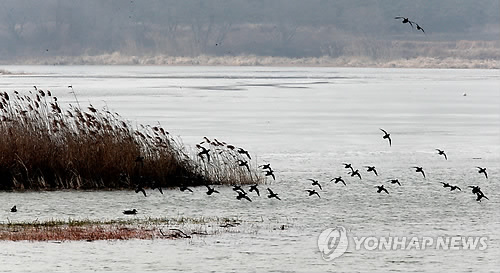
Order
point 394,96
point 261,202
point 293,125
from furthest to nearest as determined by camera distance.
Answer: point 394,96 < point 293,125 < point 261,202

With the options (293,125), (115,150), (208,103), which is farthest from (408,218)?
(208,103)

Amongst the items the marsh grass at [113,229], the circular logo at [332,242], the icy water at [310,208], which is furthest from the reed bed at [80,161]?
the circular logo at [332,242]

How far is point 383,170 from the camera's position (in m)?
23.6

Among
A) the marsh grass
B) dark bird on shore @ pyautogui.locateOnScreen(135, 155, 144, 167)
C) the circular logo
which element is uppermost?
dark bird on shore @ pyautogui.locateOnScreen(135, 155, 144, 167)

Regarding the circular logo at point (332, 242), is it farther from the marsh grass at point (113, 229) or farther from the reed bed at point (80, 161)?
the reed bed at point (80, 161)

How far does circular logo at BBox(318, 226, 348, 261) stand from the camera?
12672 millimetres

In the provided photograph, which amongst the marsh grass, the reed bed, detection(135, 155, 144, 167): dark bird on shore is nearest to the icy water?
the marsh grass

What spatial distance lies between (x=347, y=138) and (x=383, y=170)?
8.98 metres

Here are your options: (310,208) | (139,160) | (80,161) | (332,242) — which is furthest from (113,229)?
(80,161)

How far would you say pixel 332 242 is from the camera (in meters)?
13.6

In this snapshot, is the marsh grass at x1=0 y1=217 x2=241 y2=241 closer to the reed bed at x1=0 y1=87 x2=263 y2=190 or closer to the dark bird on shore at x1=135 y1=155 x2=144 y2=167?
the dark bird on shore at x1=135 y1=155 x2=144 y2=167

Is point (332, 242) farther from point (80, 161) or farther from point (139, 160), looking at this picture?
point (80, 161)

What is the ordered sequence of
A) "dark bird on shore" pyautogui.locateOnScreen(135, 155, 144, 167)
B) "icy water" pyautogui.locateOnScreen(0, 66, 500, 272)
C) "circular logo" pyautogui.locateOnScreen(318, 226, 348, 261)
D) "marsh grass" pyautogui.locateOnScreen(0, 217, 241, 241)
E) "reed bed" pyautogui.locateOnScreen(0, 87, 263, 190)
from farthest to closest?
1. "reed bed" pyautogui.locateOnScreen(0, 87, 263, 190)
2. "dark bird on shore" pyautogui.locateOnScreen(135, 155, 144, 167)
3. "marsh grass" pyautogui.locateOnScreen(0, 217, 241, 241)
4. "circular logo" pyautogui.locateOnScreen(318, 226, 348, 261)
5. "icy water" pyautogui.locateOnScreen(0, 66, 500, 272)

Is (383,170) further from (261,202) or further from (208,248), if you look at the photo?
(208,248)
